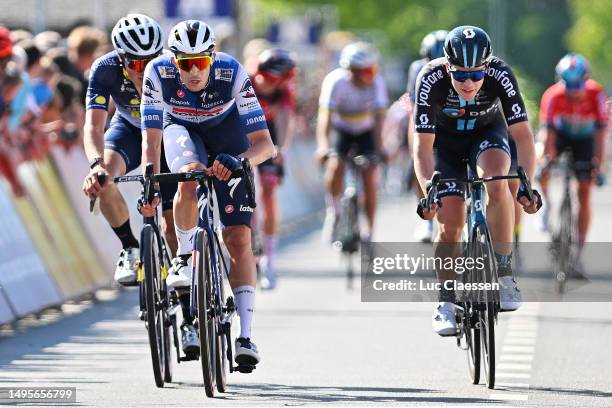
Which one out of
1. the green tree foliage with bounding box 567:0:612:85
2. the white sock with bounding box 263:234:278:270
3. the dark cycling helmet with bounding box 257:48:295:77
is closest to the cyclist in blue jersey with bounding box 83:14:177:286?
the dark cycling helmet with bounding box 257:48:295:77

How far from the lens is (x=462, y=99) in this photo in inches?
447

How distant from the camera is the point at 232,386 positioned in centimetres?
1109

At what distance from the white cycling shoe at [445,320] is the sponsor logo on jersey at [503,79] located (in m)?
1.30

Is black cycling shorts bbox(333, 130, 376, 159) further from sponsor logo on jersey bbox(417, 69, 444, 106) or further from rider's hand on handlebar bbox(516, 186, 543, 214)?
rider's hand on handlebar bbox(516, 186, 543, 214)

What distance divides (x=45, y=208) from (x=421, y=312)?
3.33m

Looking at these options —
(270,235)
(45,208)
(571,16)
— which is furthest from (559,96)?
(571,16)

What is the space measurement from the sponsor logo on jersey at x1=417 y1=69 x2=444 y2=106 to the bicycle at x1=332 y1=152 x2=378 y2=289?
7.73m

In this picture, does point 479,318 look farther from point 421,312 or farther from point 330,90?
point 330,90

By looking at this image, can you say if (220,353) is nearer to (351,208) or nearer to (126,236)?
(126,236)

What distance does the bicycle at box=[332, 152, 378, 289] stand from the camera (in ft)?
62.7

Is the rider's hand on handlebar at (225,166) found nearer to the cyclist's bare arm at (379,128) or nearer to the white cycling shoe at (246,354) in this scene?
the white cycling shoe at (246,354)

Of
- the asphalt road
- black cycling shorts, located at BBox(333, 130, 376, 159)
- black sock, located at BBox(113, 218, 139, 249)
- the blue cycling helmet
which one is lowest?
the asphalt road

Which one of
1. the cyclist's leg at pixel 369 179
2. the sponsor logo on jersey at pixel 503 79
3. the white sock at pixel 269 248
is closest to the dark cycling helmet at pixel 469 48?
the sponsor logo on jersey at pixel 503 79

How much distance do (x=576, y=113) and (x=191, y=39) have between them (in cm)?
854
